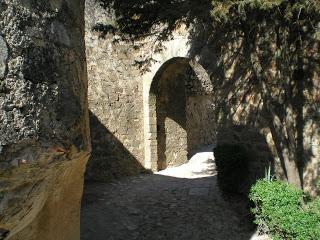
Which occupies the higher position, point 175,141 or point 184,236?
point 175,141

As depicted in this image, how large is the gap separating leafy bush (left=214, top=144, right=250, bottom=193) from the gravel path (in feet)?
0.77

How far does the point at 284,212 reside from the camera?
4359mm

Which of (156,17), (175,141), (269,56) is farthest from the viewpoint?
(175,141)

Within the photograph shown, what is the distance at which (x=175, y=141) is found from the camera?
9.84 m

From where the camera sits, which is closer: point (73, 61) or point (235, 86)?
point (73, 61)

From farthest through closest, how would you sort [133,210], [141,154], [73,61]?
[141,154] → [133,210] → [73,61]

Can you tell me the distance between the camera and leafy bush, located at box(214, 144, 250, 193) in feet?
20.0

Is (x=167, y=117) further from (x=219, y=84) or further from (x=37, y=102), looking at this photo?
(x=37, y=102)

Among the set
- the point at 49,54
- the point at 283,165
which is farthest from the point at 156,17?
the point at 49,54

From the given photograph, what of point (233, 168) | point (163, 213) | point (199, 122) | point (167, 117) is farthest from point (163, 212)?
point (199, 122)

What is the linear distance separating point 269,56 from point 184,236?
116 inches

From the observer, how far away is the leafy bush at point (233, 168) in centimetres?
609

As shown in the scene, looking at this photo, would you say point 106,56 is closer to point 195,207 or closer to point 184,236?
point 195,207

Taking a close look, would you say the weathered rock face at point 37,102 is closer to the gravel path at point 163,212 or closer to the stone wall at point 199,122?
the gravel path at point 163,212
